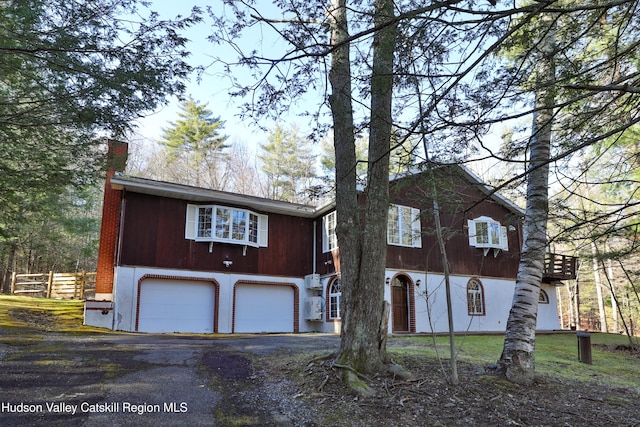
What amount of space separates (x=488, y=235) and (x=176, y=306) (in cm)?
1247

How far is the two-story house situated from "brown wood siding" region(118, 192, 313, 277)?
3cm

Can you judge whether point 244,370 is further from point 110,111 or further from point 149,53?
point 149,53

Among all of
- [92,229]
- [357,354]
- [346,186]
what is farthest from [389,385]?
[92,229]

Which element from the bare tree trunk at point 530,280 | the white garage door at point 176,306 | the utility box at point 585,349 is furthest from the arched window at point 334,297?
the bare tree trunk at point 530,280

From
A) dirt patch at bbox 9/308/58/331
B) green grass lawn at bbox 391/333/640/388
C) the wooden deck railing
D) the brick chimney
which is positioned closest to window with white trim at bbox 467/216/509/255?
the wooden deck railing

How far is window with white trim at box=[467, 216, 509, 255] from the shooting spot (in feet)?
57.5

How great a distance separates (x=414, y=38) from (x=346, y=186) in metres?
2.73

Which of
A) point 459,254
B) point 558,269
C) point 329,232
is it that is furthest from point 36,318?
point 558,269

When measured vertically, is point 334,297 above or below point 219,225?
below

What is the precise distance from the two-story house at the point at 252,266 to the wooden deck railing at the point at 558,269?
2.41 m

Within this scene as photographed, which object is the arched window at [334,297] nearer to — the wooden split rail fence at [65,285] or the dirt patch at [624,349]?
the dirt patch at [624,349]

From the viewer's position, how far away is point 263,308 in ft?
51.3

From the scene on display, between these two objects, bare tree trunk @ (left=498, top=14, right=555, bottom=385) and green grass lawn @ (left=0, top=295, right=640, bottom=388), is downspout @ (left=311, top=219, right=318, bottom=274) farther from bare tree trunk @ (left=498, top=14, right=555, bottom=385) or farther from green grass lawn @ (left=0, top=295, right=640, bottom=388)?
bare tree trunk @ (left=498, top=14, right=555, bottom=385)

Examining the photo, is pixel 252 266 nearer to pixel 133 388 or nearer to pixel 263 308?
pixel 263 308
